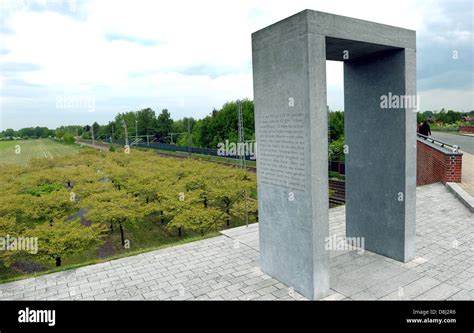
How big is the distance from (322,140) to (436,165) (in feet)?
32.4

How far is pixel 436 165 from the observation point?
1262cm

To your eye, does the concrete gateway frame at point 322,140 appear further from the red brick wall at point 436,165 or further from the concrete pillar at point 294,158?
the red brick wall at point 436,165

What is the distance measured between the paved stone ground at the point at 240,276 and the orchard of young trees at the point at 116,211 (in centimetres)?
283

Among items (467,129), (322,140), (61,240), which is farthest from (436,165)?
(467,129)

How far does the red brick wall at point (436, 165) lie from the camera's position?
11.5m

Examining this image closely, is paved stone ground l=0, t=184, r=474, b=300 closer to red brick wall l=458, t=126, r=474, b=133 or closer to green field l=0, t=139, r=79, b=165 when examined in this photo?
green field l=0, t=139, r=79, b=165

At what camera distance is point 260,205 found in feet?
19.7

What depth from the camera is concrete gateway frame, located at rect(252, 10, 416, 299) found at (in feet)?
15.5

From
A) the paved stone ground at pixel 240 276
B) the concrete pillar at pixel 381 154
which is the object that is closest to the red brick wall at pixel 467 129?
the paved stone ground at pixel 240 276

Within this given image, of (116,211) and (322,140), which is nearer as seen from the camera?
(322,140)

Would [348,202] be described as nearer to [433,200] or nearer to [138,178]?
[433,200]

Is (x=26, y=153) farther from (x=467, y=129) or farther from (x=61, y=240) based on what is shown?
(x=467, y=129)

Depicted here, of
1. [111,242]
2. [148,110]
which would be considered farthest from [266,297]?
[148,110]

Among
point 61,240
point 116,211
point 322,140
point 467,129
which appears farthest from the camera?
point 467,129
